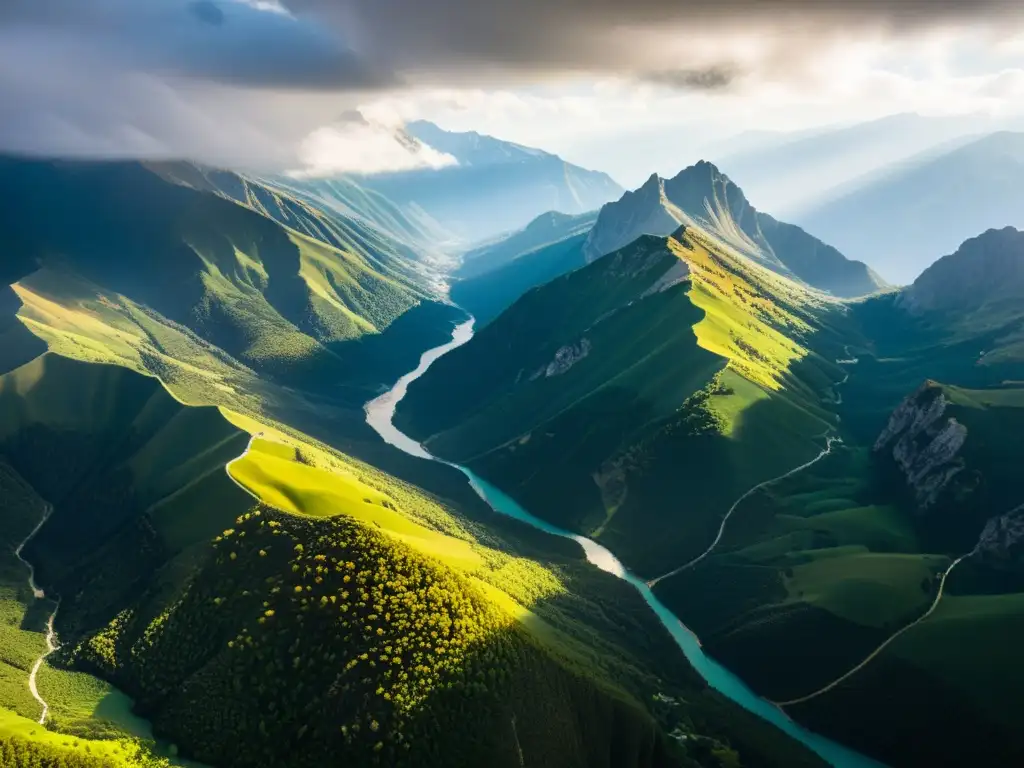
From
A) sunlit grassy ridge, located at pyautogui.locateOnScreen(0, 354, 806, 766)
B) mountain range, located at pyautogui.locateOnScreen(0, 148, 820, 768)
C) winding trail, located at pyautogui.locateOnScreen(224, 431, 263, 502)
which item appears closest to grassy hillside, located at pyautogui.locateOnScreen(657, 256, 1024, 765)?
mountain range, located at pyautogui.locateOnScreen(0, 148, 820, 768)

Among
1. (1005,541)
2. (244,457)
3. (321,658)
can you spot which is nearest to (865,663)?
(1005,541)

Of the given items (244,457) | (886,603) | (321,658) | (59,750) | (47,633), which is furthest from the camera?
(244,457)

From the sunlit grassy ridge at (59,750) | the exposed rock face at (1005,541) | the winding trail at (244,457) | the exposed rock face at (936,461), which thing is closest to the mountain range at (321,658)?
the sunlit grassy ridge at (59,750)

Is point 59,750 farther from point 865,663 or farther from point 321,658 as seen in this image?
point 865,663

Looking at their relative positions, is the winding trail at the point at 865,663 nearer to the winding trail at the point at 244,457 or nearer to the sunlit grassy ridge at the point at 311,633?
the sunlit grassy ridge at the point at 311,633

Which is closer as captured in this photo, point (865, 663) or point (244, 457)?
point (865, 663)

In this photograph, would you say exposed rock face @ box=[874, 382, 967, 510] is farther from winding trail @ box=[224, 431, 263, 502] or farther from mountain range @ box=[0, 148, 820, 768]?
winding trail @ box=[224, 431, 263, 502]

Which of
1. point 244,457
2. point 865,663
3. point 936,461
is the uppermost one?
point 936,461

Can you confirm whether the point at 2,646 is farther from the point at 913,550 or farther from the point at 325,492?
the point at 913,550
